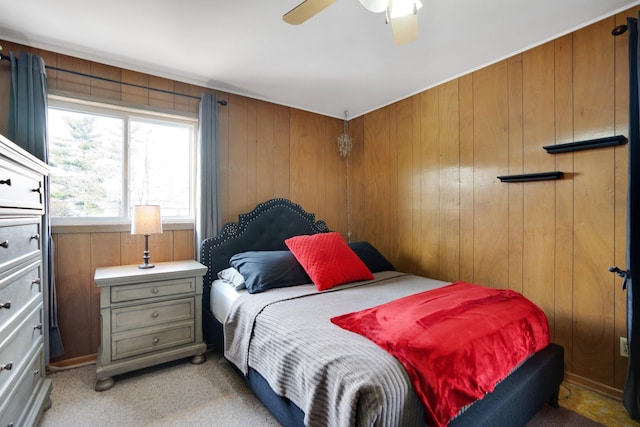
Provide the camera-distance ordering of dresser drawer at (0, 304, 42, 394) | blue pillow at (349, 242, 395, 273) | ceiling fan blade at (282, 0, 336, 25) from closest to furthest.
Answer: dresser drawer at (0, 304, 42, 394) → ceiling fan blade at (282, 0, 336, 25) → blue pillow at (349, 242, 395, 273)

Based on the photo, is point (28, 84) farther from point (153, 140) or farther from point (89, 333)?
point (89, 333)

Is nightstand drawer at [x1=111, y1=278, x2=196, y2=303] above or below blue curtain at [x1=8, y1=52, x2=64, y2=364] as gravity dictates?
below

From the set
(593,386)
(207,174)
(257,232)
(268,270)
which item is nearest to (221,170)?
(207,174)

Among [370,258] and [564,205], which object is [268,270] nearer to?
[370,258]

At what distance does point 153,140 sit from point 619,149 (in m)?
3.54

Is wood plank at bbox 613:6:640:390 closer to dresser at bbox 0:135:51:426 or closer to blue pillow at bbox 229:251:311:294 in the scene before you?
blue pillow at bbox 229:251:311:294

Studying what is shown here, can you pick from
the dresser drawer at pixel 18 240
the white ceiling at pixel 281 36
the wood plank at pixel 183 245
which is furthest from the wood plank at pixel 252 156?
the dresser drawer at pixel 18 240

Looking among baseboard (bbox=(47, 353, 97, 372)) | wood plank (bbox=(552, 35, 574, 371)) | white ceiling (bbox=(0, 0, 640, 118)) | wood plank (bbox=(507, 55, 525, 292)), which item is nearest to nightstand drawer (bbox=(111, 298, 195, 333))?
baseboard (bbox=(47, 353, 97, 372))

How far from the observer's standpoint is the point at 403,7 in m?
1.52

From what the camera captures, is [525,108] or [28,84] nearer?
[28,84]

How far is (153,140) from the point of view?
2.87 metres

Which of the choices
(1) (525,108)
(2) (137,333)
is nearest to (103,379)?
(2) (137,333)

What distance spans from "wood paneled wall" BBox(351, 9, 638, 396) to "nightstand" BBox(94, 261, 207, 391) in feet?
7.03

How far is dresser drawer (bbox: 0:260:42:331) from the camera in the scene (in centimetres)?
132
